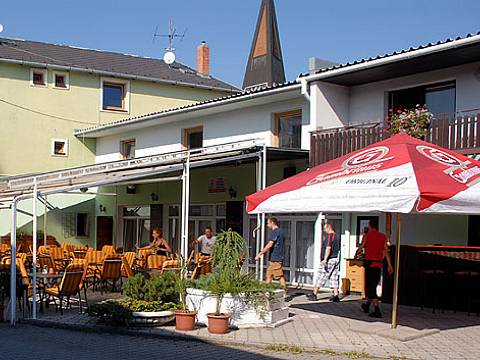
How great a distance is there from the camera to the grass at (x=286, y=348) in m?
9.52

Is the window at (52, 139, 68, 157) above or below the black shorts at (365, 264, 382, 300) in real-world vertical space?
above

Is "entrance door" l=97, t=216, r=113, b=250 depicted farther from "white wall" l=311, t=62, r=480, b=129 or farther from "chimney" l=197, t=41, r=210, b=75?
"white wall" l=311, t=62, r=480, b=129

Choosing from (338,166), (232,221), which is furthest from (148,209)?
(338,166)

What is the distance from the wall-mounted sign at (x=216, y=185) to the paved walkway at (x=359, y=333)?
26.0ft

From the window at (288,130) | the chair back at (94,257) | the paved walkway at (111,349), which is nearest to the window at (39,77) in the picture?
the chair back at (94,257)

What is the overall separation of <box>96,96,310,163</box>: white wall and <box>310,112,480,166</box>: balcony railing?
1.10 m

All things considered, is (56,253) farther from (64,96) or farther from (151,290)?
(64,96)

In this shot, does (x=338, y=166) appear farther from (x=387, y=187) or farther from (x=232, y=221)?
(x=232, y=221)

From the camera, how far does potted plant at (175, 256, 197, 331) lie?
1084 centimetres

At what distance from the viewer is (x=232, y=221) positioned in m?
20.0

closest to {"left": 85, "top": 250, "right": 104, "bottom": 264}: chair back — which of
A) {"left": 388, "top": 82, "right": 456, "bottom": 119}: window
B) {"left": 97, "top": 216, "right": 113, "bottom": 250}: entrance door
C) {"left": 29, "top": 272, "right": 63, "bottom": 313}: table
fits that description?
{"left": 29, "top": 272, "right": 63, "bottom": 313}: table

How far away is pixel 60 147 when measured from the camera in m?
26.5

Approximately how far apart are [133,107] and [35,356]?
64.1ft

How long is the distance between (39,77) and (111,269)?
13205mm
